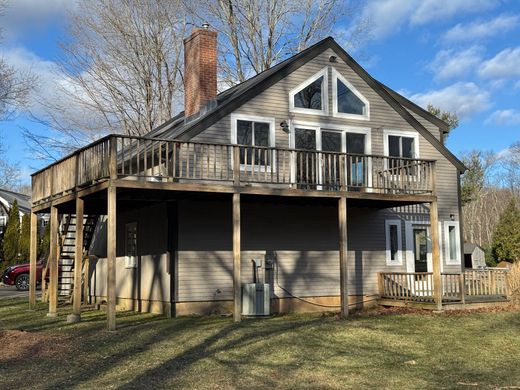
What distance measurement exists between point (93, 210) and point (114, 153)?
658 centimetres

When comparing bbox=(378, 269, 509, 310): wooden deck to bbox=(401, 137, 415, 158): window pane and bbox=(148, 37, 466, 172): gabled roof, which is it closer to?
bbox=(401, 137, 415, 158): window pane

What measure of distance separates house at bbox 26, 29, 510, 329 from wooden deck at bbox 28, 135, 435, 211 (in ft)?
0.19

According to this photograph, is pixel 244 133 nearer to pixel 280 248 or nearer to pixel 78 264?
pixel 280 248

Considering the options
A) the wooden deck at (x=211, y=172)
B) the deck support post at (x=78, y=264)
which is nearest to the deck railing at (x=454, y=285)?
the wooden deck at (x=211, y=172)

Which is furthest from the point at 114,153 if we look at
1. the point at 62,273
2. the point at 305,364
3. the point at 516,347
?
the point at 62,273

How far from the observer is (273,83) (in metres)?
18.2

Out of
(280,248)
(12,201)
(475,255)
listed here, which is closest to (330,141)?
(280,248)

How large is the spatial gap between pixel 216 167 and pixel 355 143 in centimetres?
493

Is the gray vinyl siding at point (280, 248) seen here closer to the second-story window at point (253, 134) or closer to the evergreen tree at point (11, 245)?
the second-story window at point (253, 134)

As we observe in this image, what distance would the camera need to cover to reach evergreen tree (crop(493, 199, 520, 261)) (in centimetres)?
4188

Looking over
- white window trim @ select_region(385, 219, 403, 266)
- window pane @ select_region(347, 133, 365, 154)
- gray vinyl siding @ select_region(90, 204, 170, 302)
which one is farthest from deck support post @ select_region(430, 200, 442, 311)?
gray vinyl siding @ select_region(90, 204, 170, 302)

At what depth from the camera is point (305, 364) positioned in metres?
9.62

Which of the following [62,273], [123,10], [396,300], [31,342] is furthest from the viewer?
[123,10]

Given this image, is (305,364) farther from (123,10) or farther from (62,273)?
(123,10)
